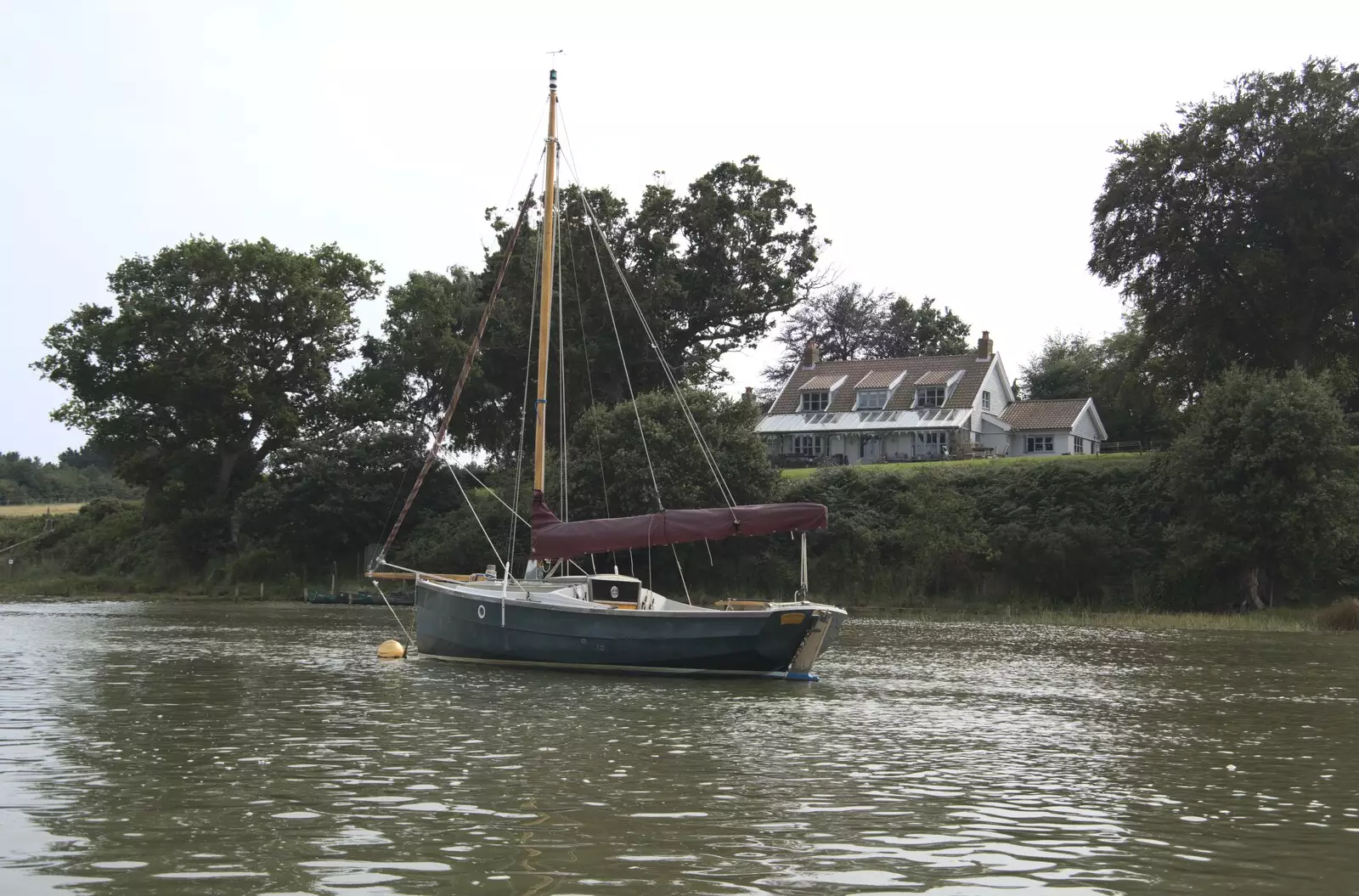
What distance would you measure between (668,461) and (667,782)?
47.9m

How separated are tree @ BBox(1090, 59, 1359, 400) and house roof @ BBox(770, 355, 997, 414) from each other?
22.5 metres

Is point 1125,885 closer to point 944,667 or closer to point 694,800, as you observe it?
point 694,800

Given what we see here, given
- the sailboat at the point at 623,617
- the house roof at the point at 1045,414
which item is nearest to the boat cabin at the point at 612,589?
the sailboat at the point at 623,617

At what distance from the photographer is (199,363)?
7712 cm

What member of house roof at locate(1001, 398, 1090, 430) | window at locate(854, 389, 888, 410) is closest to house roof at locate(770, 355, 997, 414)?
window at locate(854, 389, 888, 410)

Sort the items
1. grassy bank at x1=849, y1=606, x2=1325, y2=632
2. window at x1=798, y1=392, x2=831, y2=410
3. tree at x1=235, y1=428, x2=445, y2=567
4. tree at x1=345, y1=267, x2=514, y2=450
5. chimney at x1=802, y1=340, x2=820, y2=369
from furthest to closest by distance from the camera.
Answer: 1. chimney at x1=802, y1=340, x2=820, y2=369
2. window at x1=798, y1=392, x2=831, y2=410
3. tree at x1=345, y1=267, x2=514, y2=450
4. tree at x1=235, y1=428, x2=445, y2=567
5. grassy bank at x1=849, y1=606, x2=1325, y2=632

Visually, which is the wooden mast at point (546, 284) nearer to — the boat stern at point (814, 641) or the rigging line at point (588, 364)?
the boat stern at point (814, 641)

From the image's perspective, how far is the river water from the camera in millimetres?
10000

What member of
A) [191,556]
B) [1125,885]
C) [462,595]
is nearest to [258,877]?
[1125,885]

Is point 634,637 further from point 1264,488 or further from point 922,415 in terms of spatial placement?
point 922,415

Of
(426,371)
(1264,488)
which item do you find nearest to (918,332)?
(426,371)

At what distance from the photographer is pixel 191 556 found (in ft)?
255

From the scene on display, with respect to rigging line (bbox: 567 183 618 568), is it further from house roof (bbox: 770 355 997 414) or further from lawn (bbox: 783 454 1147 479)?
house roof (bbox: 770 355 997 414)

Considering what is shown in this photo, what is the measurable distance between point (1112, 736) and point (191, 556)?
224 ft
